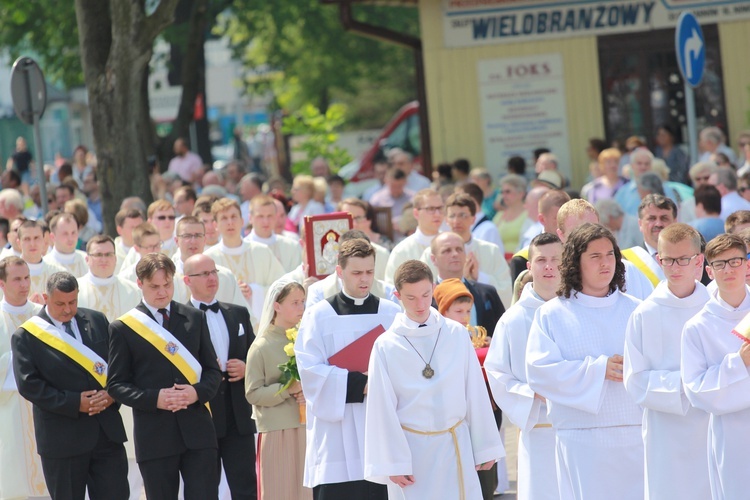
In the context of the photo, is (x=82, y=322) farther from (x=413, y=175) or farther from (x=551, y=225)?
(x=413, y=175)

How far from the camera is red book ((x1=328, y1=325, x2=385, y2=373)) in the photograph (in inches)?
316

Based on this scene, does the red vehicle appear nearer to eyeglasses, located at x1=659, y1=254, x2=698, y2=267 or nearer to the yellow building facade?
the yellow building facade

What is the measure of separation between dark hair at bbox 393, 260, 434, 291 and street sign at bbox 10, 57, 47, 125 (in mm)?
7958

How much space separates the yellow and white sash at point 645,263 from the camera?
8.64 meters

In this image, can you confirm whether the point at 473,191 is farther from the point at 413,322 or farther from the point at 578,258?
the point at 578,258

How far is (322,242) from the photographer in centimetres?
966

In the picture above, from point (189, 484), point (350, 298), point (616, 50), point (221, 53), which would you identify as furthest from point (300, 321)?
point (221, 53)

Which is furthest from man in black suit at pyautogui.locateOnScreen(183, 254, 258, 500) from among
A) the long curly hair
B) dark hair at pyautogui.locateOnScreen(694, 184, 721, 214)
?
dark hair at pyautogui.locateOnScreen(694, 184, 721, 214)

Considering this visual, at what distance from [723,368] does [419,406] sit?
5.26 feet

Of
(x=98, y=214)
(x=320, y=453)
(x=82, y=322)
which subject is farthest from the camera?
(x=98, y=214)

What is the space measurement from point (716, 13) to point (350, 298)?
38.4ft

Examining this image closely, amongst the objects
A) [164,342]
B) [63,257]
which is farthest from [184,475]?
[63,257]

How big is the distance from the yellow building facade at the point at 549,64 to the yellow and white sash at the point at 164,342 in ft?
34.9

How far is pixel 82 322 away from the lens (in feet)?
30.2
